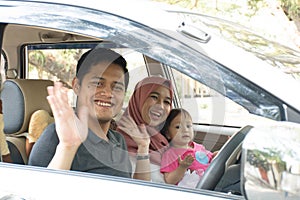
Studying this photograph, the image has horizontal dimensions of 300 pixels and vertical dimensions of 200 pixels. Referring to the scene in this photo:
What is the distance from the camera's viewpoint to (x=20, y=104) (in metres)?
3.56

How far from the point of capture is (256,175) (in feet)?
5.12

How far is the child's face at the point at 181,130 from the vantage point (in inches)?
117

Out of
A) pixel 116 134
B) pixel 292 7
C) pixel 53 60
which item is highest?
pixel 292 7

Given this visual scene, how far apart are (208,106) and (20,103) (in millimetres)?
1320

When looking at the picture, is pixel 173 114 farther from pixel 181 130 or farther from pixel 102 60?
pixel 102 60

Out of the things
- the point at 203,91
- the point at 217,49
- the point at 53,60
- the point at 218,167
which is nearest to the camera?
the point at 217,49

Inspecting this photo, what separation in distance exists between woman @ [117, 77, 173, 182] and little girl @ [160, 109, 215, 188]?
37 mm

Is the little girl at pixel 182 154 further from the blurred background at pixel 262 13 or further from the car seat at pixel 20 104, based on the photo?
the blurred background at pixel 262 13

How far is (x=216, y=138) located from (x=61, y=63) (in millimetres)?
1643

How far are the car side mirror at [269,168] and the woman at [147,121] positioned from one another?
1.01 meters

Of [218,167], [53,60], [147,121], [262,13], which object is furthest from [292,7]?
[218,167]

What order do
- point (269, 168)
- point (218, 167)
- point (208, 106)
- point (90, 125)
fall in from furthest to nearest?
point (208, 106)
point (90, 125)
point (218, 167)
point (269, 168)

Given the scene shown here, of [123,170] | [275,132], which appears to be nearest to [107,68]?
[123,170]

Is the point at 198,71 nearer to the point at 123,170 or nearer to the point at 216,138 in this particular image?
the point at 123,170
